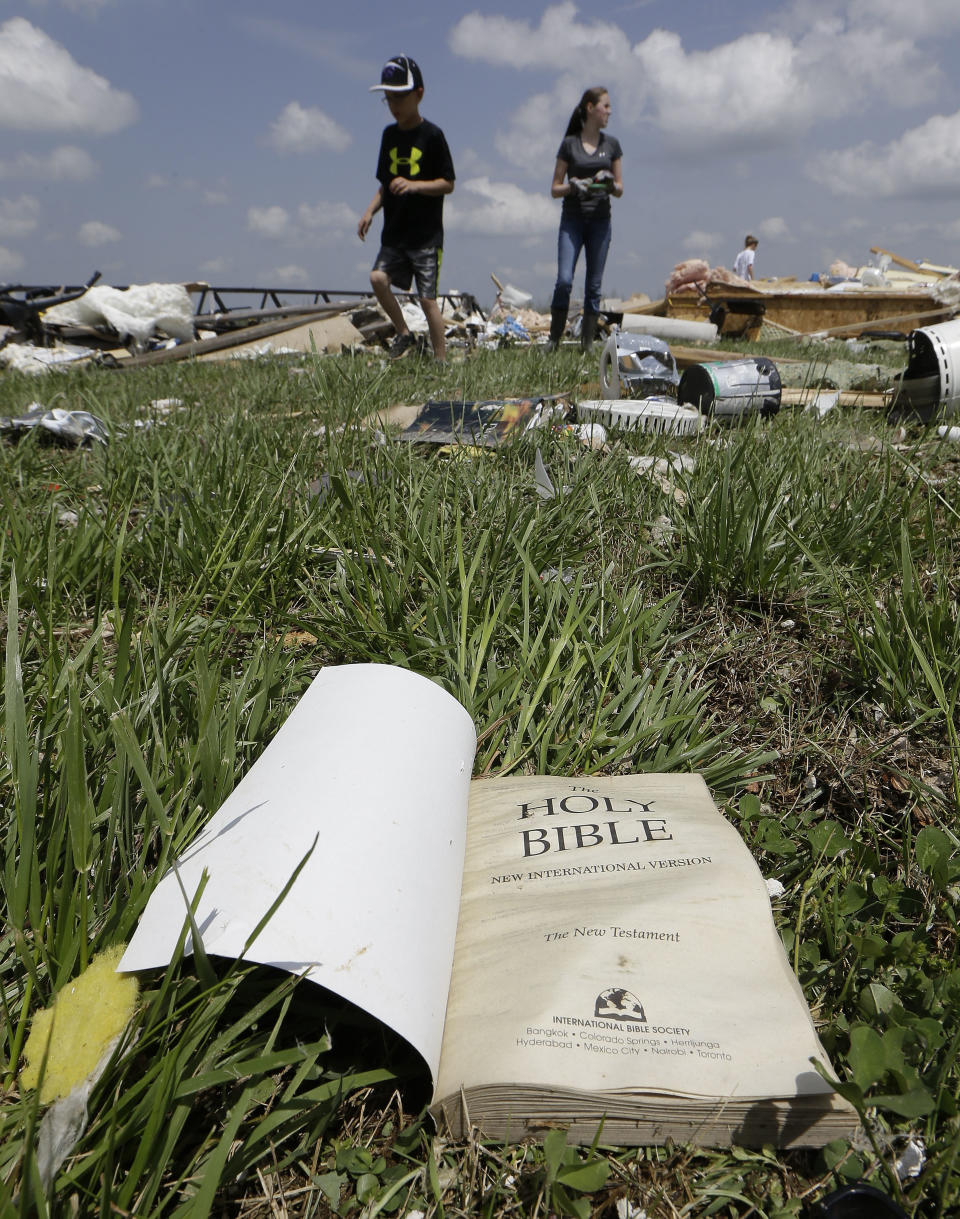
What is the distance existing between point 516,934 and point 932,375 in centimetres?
308

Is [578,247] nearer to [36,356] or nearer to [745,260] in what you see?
[36,356]

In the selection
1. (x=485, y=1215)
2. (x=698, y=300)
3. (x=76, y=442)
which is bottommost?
(x=485, y=1215)

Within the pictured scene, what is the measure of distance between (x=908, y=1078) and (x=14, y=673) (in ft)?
3.28

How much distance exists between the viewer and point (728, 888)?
2.80ft

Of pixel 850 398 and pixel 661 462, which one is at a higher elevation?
pixel 850 398

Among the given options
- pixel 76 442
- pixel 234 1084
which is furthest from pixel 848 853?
pixel 76 442

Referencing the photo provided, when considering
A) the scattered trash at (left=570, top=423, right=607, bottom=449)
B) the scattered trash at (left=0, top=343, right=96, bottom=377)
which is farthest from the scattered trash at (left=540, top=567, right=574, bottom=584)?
the scattered trash at (left=0, top=343, right=96, bottom=377)

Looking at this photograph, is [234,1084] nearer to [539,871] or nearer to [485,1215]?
[485,1215]

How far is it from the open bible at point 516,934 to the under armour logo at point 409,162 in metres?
5.21

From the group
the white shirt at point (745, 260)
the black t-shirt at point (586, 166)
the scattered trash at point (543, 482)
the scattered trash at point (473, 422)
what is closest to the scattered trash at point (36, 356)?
the black t-shirt at point (586, 166)

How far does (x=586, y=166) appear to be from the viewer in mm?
6207

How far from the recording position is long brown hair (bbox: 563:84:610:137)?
6203 mm

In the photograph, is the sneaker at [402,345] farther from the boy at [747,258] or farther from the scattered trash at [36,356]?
the boy at [747,258]

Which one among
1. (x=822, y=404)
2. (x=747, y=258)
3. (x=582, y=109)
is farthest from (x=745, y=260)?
(x=822, y=404)
